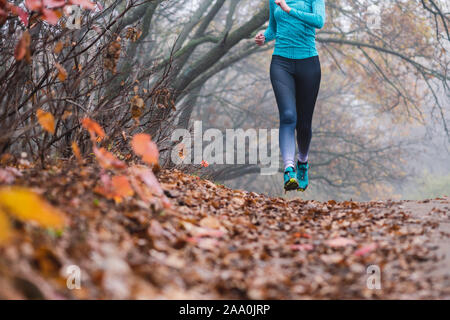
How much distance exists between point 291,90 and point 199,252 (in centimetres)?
251

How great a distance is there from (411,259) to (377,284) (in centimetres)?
34

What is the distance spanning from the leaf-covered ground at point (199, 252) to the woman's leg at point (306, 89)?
5.75 ft

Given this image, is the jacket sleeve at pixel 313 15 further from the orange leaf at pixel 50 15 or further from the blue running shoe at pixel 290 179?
the orange leaf at pixel 50 15

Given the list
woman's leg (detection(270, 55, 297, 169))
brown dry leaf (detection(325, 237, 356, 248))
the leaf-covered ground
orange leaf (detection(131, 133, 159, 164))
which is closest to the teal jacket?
woman's leg (detection(270, 55, 297, 169))

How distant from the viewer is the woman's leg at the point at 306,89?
13.0 ft

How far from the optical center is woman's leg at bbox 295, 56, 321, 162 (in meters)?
3.95

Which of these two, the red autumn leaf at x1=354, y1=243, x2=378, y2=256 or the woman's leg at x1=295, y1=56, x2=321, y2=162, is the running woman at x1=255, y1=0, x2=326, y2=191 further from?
the red autumn leaf at x1=354, y1=243, x2=378, y2=256

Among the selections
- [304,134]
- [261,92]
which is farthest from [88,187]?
[261,92]

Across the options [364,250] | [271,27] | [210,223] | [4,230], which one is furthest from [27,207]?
[271,27]

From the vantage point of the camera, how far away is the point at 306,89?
4.03 m

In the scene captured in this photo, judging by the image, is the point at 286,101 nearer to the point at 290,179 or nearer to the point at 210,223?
the point at 290,179

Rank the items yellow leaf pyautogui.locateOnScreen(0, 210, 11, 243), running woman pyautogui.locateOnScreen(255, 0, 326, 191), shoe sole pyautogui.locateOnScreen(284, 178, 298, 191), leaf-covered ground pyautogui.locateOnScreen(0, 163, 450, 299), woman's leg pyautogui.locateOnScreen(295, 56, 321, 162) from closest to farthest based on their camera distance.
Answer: yellow leaf pyautogui.locateOnScreen(0, 210, 11, 243) → leaf-covered ground pyautogui.locateOnScreen(0, 163, 450, 299) → shoe sole pyautogui.locateOnScreen(284, 178, 298, 191) → running woman pyautogui.locateOnScreen(255, 0, 326, 191) → woman's leg pyautogui.locateOnScreen(295, 56, 321, 162)

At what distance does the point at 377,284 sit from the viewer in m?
1.61

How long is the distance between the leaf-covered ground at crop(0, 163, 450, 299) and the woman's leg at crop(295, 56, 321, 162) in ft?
5.75
